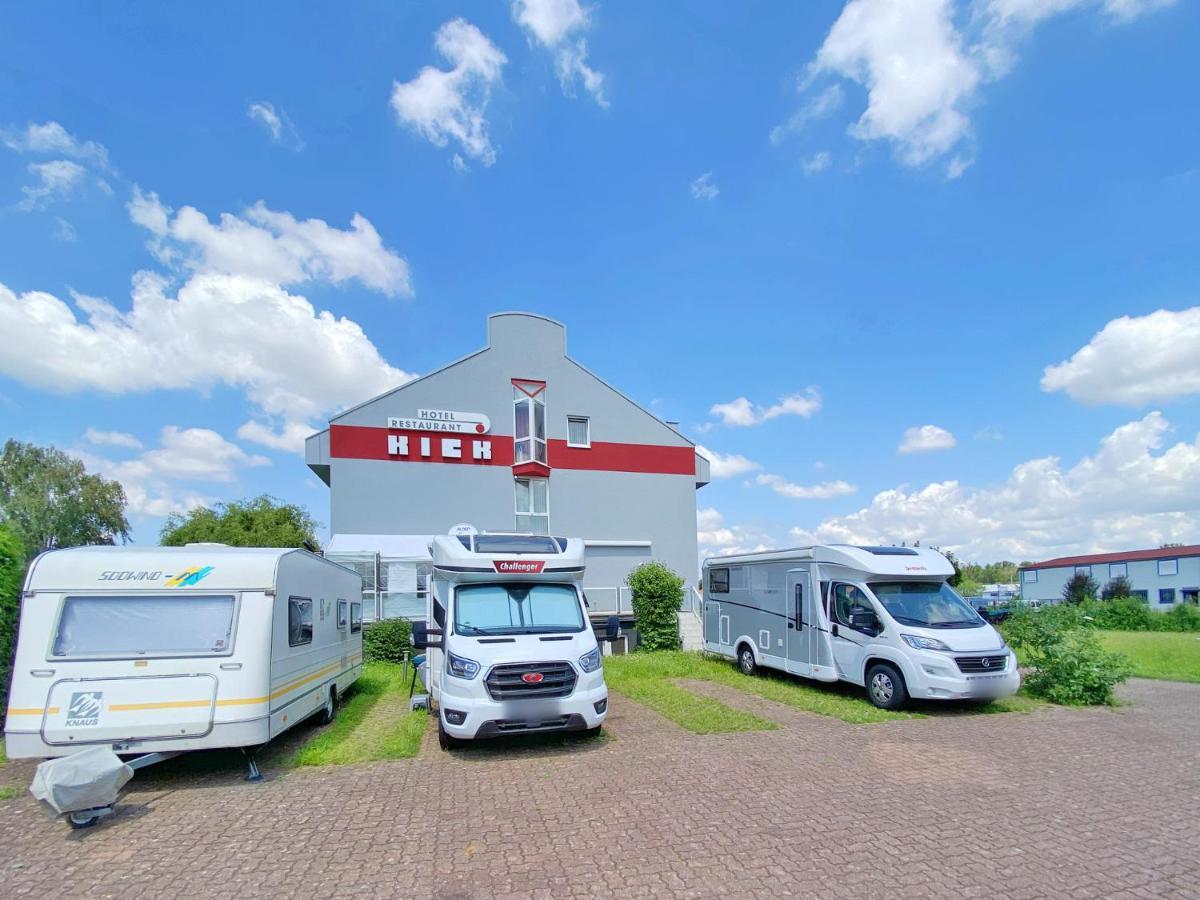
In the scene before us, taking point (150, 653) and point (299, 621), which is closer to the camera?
point (150, 653)

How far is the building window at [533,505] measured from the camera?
2456 cm

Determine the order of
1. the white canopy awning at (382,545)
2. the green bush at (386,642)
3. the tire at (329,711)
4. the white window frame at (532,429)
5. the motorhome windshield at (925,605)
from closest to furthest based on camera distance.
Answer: the tire at (329,711), the motorhome windshield at (925,605), the green bush at (386,642), the white canopy awning at (382,545), the white window frame at (532,429)

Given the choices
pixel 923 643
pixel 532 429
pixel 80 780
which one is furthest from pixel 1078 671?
pixel 532 429

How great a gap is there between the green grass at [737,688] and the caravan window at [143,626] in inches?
246

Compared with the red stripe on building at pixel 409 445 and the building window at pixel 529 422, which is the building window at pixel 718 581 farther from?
the red stripe on building at pixel 409 445

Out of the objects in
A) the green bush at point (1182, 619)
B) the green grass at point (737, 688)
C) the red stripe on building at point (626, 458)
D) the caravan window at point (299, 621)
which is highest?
the red stripe on building at point (626, 458)

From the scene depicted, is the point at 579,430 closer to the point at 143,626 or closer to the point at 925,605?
the point at 925,605

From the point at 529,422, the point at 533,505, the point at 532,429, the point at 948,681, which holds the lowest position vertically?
the point at 948,681

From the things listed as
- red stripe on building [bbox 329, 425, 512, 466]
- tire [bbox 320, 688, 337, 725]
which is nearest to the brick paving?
tire [bbox 320, 688, 337, 725]

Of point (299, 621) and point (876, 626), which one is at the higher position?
point (299, 621)

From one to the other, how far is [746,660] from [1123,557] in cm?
5776

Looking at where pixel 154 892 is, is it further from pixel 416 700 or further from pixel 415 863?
pixel 416 700

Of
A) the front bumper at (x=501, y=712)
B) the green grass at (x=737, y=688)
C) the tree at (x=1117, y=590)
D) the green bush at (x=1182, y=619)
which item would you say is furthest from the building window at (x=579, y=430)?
the tree at (x=1117, y=590)

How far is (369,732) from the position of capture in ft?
31.2
